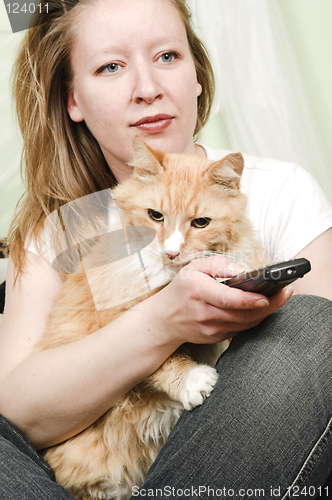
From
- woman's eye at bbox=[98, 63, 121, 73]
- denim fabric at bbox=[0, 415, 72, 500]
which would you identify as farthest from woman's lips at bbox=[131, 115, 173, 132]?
denim fabric at bbox=[0, 415, 72, 500]

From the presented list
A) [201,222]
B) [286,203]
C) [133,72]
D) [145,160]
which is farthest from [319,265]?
[133,72]

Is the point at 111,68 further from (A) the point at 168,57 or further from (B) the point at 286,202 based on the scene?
(B) the point at 286,202

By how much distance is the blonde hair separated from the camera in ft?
2.68

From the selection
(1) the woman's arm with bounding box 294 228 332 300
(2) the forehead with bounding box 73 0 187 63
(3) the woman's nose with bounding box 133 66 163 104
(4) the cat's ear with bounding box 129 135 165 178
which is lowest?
(1) the woman's arm with bounding box 294 228 332 300

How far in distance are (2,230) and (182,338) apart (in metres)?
0.75

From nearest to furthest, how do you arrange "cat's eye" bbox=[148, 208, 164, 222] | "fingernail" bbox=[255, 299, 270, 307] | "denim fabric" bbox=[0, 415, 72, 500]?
"fingernail" bbox=[255, 299, 270, 307] → "denim fabric" bbox=[0, 415, 72, 500] → "cat's eye" bbox=[148, 208, 164, 222]

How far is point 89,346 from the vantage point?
850 millimetres

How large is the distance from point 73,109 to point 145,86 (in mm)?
233

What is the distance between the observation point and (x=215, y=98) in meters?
0.98

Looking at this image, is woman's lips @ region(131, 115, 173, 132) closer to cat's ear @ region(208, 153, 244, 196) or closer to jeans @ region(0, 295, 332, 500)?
cat's ear @ region(208, 153, 244, 196)

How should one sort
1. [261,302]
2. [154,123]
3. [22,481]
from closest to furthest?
1. [261,302]
2. [22,481]
3. [154,123]

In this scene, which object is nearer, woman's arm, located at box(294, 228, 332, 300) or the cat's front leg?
the cat's front leg

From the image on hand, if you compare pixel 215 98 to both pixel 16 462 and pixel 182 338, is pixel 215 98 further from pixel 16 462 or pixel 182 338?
pixel 16 462

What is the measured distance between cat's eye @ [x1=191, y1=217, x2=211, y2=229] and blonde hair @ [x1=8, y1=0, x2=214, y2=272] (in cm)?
33
